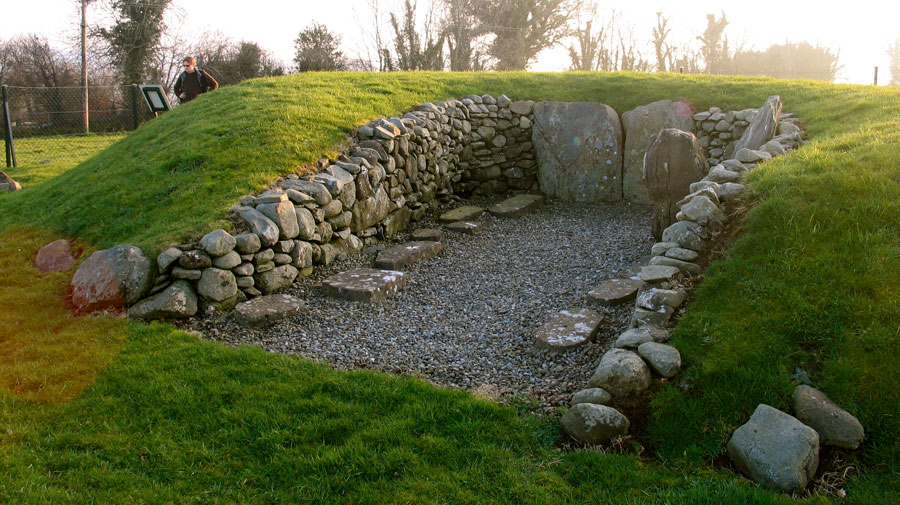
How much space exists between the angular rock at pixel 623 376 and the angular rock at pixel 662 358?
0.20 feet

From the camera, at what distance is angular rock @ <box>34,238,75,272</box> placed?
662cm

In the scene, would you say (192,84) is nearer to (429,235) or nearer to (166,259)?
(429,235)

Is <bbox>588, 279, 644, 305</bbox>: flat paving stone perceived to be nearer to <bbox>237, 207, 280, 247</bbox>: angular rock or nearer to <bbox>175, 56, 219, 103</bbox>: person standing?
<bbox>237, 207, 280, 247</bbox>: angular rock

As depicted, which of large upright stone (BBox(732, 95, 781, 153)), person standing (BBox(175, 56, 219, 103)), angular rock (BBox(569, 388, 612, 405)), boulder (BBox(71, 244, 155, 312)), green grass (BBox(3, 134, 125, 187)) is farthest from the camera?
green grass (BBox(3, 134, 125, 187))

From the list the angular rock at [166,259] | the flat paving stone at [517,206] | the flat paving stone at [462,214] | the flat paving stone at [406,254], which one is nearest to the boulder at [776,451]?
the flat paving stone at [406,254]

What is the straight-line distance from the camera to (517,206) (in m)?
9.94

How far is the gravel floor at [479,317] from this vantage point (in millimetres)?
4691

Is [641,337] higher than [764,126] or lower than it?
lower

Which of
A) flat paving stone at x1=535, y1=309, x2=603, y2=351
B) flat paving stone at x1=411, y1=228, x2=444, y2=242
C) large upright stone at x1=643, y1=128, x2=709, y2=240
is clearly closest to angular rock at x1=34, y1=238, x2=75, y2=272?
flat paving stone at x1=411, y1=228, x2=444, y2=242

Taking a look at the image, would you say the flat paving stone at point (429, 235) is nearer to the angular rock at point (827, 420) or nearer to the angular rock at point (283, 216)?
the angular rock at point (283, 216)

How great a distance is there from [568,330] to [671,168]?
10.4ft

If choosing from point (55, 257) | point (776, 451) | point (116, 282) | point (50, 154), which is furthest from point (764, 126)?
point (50, 154)

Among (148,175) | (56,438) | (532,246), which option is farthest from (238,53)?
(56,438)

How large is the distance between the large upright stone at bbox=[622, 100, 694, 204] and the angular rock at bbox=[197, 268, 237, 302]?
24.1 feet
